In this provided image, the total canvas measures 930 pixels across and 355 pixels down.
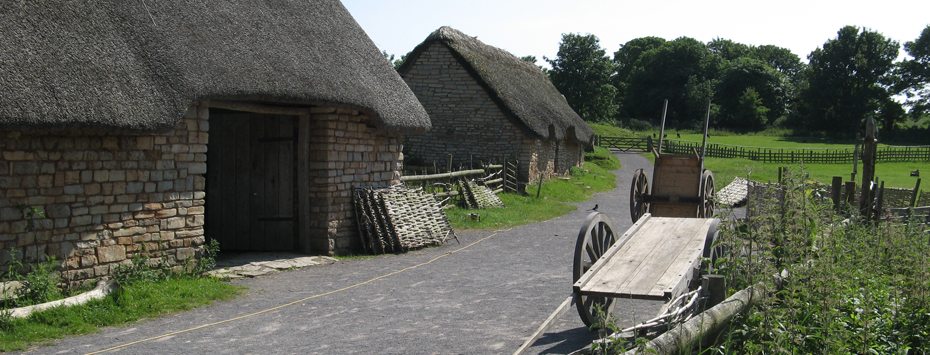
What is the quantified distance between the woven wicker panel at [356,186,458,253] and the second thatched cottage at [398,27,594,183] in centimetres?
853

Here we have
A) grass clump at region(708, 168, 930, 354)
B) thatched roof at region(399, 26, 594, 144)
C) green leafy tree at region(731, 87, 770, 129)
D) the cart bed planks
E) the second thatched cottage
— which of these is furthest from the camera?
green leafy tree at region(731, 87, 770, 129)

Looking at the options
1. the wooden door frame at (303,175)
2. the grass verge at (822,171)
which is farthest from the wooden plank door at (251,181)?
the grass verge at (822,171)

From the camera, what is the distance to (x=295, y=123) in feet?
33.4

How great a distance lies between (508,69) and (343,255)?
1412cm

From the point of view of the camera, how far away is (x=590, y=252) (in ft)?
18.8

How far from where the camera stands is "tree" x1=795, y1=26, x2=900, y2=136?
53.9 m

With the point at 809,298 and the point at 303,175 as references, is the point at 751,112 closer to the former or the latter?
the point at 303,175

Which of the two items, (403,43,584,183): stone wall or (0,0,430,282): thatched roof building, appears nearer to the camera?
(0,0,430,282): thatched roof building

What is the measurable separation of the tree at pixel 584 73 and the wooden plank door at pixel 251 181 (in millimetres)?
40520

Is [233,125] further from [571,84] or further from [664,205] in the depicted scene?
[571,84]

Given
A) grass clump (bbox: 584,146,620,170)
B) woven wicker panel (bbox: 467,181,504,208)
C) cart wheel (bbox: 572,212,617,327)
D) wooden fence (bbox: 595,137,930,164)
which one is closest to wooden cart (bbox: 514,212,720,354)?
cart wheel (bbox: 572,212,617,327)

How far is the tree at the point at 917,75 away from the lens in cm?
5466

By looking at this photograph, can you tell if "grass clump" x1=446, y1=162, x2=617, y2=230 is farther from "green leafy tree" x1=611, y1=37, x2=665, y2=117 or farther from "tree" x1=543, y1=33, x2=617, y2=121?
"green leafy tree" x1=611, y1=37, x2=665, y2=117

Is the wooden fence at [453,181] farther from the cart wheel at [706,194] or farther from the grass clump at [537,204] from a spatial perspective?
the cart wheel at [706,194]
